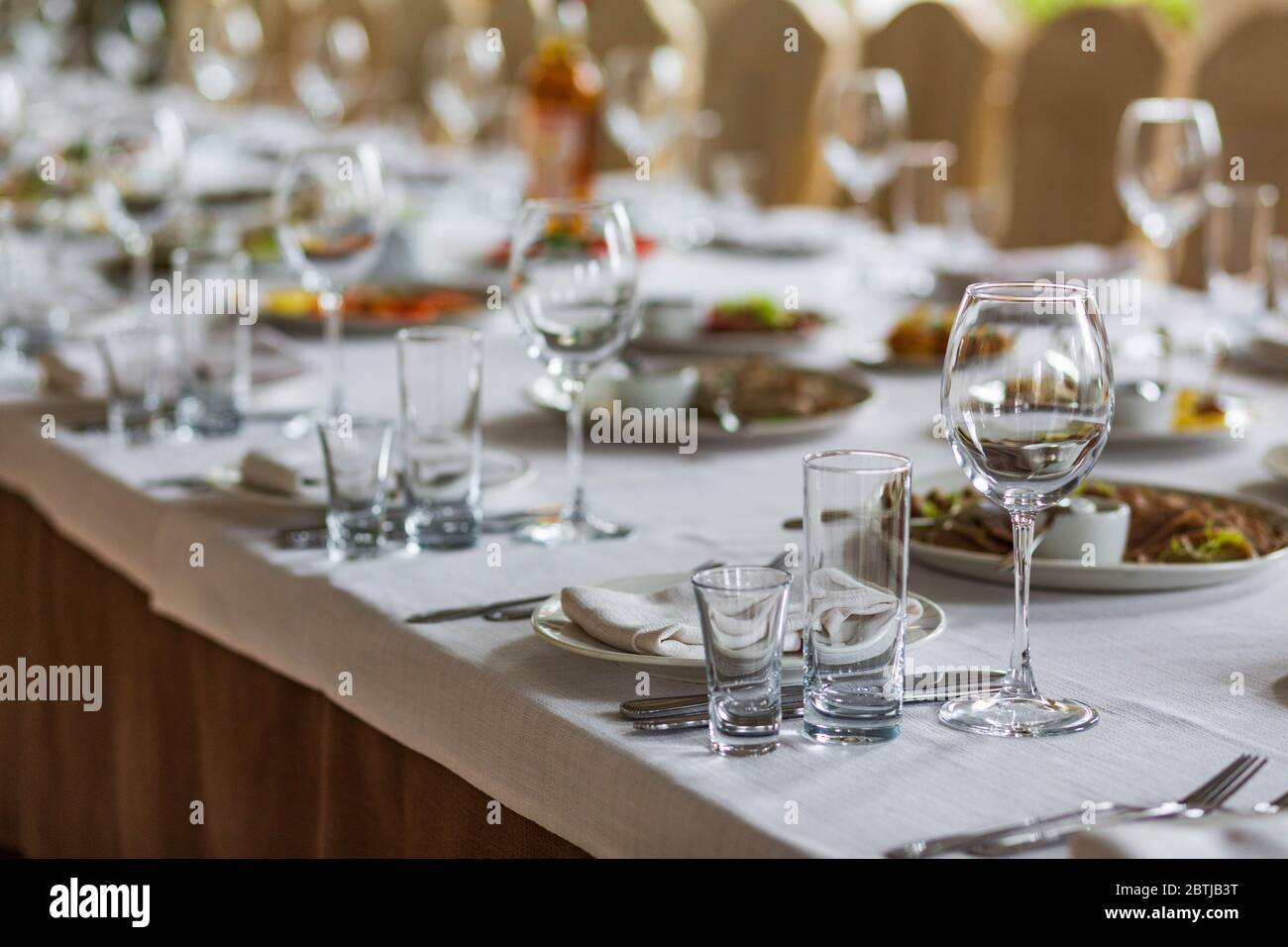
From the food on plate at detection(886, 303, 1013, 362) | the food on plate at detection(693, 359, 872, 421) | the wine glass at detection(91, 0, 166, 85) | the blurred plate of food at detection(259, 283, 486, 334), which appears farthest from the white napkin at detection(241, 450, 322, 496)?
the wine glass at detection(91, 0, 166, 85)

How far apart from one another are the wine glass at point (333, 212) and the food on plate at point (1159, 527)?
0.63 m

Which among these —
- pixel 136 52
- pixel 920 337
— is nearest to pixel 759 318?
pixel 920 337

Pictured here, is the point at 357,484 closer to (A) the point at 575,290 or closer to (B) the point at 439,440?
(B) the point at 439,440

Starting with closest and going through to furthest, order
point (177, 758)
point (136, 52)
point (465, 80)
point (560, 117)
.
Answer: point (177, 758), point (560, 117), point (465, 80), point (136, 52)

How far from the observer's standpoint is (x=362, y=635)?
103 centimetres

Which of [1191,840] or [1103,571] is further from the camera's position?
[1103,571]

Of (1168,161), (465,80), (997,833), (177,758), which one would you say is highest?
(465,80)

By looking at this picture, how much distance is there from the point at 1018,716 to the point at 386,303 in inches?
54.0

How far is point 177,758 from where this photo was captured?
140 centimetres

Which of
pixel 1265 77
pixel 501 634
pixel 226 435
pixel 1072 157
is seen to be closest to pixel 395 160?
pixel 1072 157

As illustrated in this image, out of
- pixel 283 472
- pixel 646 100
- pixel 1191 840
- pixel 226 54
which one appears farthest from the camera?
pixel 226 54

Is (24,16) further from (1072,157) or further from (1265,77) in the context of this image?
(1265,77)

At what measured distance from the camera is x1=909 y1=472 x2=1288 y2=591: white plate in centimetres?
104
